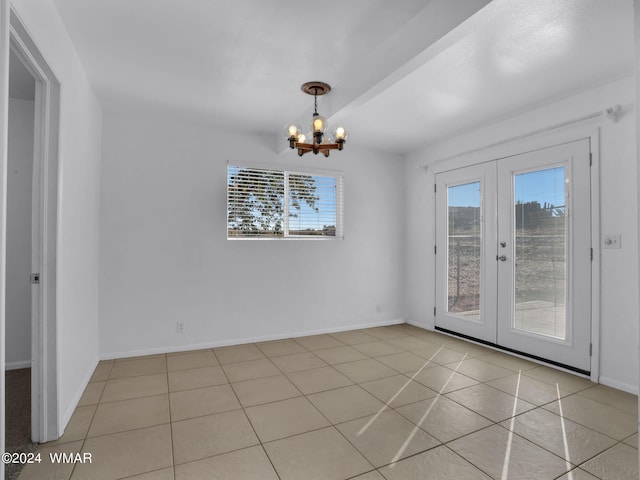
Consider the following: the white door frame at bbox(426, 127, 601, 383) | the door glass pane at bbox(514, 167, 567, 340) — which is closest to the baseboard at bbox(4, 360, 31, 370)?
the door glass pane at bbox(514, 167, 567, 340)

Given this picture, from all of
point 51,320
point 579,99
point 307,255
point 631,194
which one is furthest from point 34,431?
point 579,99

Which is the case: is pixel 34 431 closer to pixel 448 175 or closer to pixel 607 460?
pixel 607 460

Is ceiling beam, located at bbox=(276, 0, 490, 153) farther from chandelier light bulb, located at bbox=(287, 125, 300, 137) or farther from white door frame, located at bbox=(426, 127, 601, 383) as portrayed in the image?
white door frame, located at bbox=(426, 127, 601, 383)

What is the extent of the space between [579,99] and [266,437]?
3.69 metres

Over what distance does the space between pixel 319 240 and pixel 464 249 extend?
1798 millimetres

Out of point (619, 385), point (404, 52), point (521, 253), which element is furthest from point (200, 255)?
point (619, 385)

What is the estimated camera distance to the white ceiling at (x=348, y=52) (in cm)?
208

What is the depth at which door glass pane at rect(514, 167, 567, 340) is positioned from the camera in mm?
3412

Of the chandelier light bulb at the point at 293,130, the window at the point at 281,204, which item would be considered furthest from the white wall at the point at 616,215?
the window at the point at 281,204

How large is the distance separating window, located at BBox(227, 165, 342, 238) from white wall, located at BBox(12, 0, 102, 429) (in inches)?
56.5

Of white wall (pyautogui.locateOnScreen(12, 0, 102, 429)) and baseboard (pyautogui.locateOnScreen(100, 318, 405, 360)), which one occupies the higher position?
white wall (pyautogui.locateOnScreen(12, 0, 102, 429))

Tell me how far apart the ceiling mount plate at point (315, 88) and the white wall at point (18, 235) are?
264 centimetres

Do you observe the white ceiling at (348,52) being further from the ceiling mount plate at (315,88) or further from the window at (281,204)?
the window at (281,204)

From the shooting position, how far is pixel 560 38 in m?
2.35
